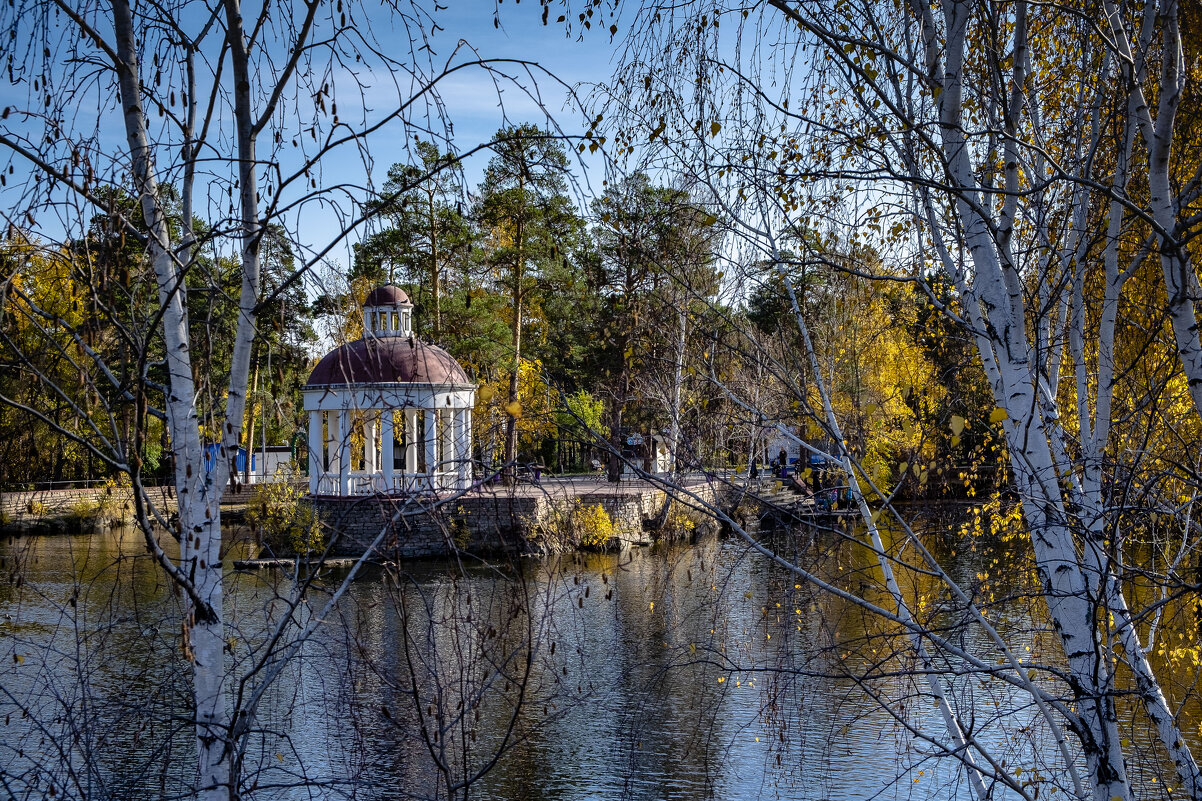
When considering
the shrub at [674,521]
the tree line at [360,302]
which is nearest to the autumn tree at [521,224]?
the tree line at [360,302]

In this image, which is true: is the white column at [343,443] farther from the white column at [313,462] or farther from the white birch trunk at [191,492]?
the white birch trunk at [191,492]

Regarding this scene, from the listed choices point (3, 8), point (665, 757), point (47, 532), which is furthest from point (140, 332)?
point (47, 532)

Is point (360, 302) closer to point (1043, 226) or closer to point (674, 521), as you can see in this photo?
point (1043, 226)

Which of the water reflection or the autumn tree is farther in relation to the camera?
the water reflection

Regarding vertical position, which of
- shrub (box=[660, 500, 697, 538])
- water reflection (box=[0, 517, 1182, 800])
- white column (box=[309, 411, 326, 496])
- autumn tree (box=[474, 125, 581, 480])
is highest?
autumn tree (box=[474, 125, 581, 480])

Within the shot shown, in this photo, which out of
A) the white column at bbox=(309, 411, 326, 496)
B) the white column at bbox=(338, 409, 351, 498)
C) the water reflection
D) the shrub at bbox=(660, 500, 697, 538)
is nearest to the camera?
the white column at bbox=(338, 409, 351, 498)

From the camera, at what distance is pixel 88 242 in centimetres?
252

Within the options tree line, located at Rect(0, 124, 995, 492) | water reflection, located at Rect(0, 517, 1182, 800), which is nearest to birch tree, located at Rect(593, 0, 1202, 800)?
tree line, located at Rect(0, 124, 995, 492)

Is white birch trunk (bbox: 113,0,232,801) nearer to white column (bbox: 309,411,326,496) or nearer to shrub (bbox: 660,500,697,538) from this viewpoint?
white column (bbox: 309,411,326,496)

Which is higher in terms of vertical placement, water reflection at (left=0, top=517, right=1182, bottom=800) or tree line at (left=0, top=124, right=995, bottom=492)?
tree line at (left=0, top=124, right=995, bottom=492)

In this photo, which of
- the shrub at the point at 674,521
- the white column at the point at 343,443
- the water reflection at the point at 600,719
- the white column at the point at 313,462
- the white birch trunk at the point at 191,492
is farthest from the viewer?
the water reflection at the point at 600,719

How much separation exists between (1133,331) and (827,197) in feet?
8.33

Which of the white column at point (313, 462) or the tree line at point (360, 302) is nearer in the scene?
the tree line at point (360, 302)

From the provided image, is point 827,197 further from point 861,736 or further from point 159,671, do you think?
point 159,671
